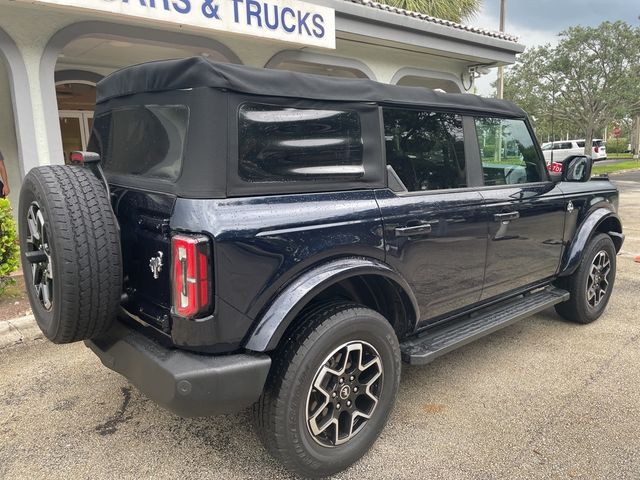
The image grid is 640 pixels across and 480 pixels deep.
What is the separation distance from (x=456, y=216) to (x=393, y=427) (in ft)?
4.16

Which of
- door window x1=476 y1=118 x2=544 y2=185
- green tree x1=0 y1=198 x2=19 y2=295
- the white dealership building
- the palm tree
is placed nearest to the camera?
door window x1=476 y1=118 x2=544 y2=185

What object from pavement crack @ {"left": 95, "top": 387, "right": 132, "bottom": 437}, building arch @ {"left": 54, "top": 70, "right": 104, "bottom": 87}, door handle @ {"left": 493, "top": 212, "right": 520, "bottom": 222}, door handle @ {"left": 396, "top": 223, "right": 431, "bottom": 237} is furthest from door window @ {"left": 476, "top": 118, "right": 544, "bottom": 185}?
building arch @ {"left": 54, "top": 70, "right": 104, "bottom": 87}

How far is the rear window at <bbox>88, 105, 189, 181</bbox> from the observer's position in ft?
7.34

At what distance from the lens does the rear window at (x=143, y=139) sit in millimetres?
2238

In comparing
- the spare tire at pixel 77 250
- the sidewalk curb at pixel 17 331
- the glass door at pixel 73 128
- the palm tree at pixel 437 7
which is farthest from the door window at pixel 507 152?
the palm tree at pixel 437 7

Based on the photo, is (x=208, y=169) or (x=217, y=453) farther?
(x=217, y=453)

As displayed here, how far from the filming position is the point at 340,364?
239 cm

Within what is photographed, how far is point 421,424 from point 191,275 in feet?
5.49

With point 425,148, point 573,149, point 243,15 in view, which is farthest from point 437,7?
point 573,149

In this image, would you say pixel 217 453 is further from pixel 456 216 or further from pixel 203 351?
pixel 456 216

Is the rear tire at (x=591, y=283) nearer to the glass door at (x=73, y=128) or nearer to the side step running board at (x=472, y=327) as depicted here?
the side step running board at (x=472, y=327)

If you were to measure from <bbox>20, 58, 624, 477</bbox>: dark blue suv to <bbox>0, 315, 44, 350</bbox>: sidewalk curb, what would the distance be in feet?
5.90

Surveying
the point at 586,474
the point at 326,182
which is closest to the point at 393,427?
the point at 586,474

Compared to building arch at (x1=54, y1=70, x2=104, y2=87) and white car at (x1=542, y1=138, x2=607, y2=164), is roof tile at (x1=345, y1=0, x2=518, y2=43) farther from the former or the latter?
white car at (x1=542, y1=138, x2=607, y2=164)
